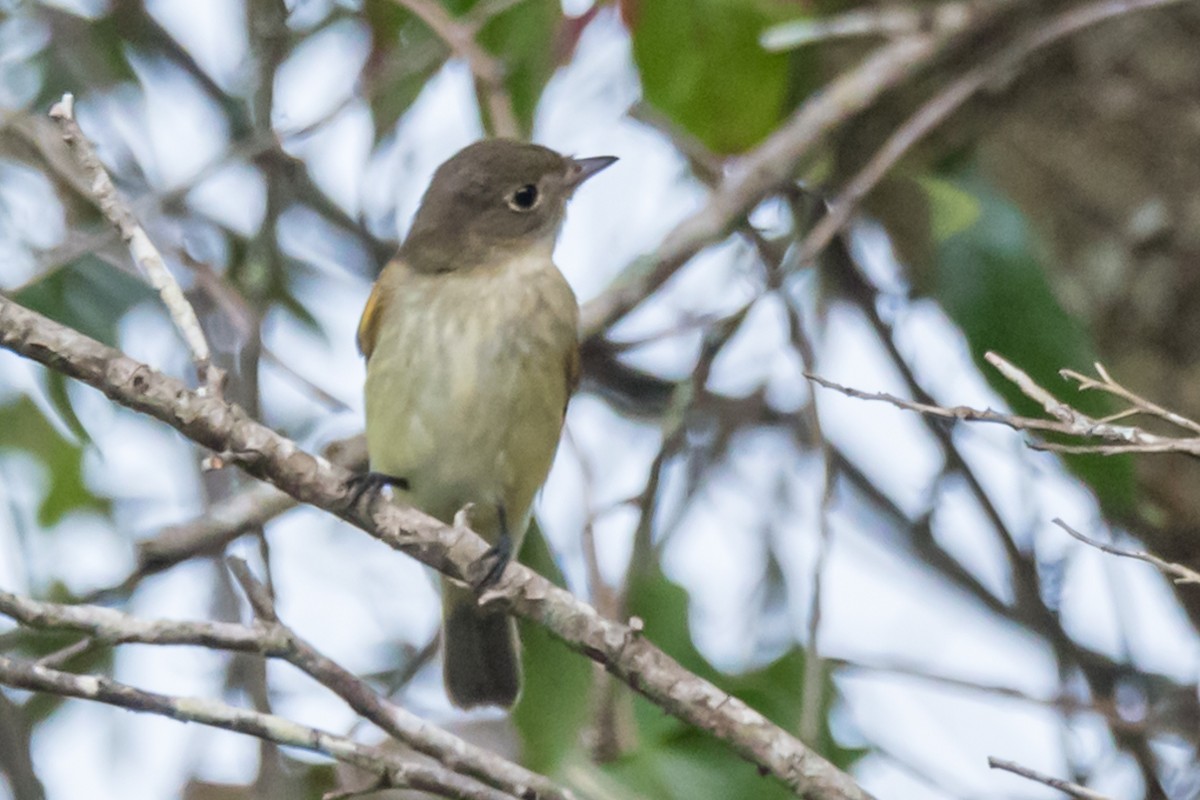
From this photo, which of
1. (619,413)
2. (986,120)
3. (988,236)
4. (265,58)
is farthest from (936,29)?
(265,58)

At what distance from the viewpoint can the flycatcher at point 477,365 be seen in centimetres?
419

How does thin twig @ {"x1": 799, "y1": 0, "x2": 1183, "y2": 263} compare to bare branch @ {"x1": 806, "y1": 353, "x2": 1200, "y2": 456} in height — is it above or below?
above

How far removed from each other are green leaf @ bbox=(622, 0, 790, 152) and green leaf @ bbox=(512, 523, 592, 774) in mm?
1570

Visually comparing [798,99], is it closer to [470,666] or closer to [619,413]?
[619,413]

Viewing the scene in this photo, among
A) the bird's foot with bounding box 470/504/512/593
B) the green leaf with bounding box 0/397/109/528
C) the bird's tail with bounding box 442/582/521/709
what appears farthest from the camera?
the green leaf with bounding box 0/397/109/528

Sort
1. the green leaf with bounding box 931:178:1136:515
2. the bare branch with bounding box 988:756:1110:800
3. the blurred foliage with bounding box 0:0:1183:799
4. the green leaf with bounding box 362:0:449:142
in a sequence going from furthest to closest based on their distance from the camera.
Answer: the green leaf with bounding box 362:0:449:142
the green leaf with bounding box 931:178:1136:515
the blurred foliage with bounding box 0:0:1183:799
the bare branch with bounding box 988:756:1110:800

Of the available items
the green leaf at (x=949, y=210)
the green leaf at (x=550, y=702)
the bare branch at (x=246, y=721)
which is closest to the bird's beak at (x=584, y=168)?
the green leaf at (x=949, y=210)

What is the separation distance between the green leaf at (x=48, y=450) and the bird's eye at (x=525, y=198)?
153cm

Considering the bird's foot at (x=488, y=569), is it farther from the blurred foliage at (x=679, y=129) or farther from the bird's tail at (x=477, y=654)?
the bird's tail at (x=477, y=654)

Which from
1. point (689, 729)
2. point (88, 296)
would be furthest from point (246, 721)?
point (88, 296)

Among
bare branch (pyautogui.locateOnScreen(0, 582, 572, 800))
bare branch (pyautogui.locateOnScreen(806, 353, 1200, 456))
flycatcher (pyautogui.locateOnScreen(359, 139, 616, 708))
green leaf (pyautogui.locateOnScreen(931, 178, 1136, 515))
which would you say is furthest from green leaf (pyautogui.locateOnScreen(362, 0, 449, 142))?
bare branch (pyautogui.locateOnScreen(806, 353, 1200, 456))

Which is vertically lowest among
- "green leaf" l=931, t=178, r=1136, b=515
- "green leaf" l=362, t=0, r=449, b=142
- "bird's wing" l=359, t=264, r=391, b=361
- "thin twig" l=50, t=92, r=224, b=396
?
"thin twig" l=50, t=92, r=224, b=396

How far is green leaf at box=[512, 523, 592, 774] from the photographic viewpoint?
3357mm

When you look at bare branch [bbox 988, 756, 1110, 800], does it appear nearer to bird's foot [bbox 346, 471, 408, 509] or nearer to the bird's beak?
bird's foot [bbox 346, 471, 408, 509]
